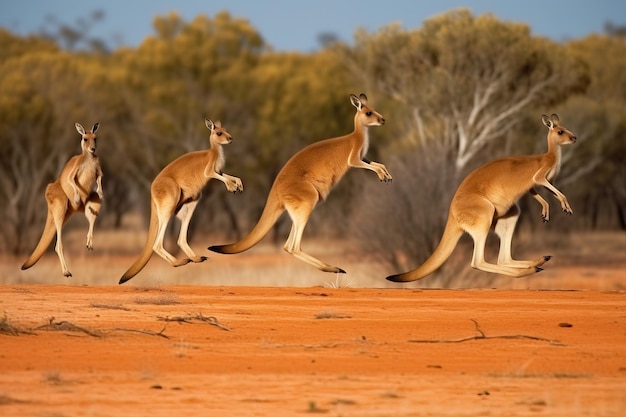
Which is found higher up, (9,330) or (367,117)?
(367,117)

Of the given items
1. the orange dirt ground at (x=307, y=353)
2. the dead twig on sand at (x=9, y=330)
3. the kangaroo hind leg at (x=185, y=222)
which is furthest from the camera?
the kangaroo hind leg at (x=185, y=222)

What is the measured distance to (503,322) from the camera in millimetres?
11266

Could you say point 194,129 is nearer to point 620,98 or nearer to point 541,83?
point 541,83

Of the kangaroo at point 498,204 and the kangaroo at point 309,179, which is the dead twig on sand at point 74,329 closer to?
the kangaroo at point 309,179

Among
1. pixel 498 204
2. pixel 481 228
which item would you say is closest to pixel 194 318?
pixel 481 228

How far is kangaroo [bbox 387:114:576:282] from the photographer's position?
12367 mm

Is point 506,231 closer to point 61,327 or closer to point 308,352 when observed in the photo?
point 308,352

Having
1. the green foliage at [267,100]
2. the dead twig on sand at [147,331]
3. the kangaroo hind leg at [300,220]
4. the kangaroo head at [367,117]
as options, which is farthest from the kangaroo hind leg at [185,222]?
the green foliage at [267,100]

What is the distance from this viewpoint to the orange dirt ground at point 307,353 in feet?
26.1

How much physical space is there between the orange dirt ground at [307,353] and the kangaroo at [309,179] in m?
0.62

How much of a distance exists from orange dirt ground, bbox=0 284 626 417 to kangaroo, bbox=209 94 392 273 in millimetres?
617

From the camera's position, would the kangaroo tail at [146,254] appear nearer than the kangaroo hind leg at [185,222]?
No

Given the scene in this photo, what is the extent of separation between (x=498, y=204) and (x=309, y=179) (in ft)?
6.12

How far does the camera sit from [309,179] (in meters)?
12.4
